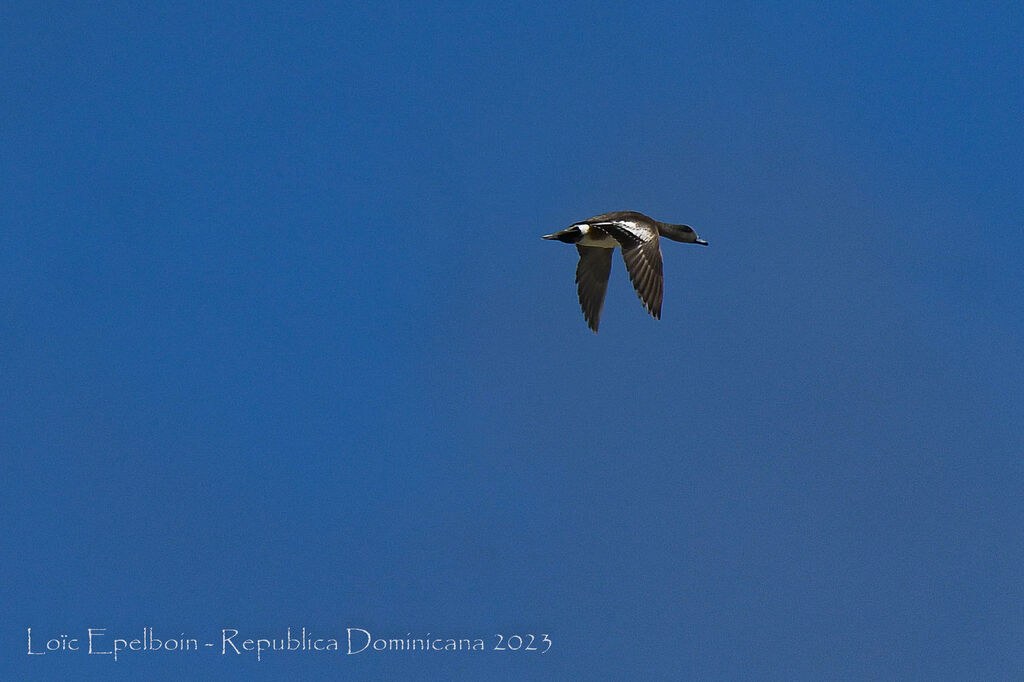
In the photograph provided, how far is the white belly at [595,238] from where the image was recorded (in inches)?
1278

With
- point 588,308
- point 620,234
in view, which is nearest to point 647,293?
point 620,234

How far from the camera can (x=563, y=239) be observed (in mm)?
32750

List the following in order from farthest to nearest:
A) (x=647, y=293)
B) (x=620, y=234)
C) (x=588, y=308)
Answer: (x=588, y=308) < (x=620, y=234) < (x=647, y=293)

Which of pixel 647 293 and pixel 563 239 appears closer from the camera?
pixel 647 293

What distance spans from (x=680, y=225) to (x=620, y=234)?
4.34 meters

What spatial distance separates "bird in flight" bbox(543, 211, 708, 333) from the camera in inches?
1196

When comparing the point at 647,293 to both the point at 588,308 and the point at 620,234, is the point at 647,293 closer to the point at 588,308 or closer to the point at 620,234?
the point at 620,234

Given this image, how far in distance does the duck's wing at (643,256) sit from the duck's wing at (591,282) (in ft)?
6.24

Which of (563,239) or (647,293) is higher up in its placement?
(563,239)

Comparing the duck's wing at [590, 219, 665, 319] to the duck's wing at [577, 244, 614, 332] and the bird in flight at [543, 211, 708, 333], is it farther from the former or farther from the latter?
the duck's wing at [577, 244, 614, 332]

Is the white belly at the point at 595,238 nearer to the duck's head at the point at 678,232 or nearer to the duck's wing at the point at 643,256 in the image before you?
the duck's wing at the point at 643,256

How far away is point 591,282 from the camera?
114ft

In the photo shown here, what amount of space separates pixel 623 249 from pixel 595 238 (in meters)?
1.63

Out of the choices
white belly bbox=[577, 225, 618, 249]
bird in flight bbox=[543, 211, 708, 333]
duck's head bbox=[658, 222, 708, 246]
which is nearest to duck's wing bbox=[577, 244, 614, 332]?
bird in flight bbox=[543, 211, 708, 333]
